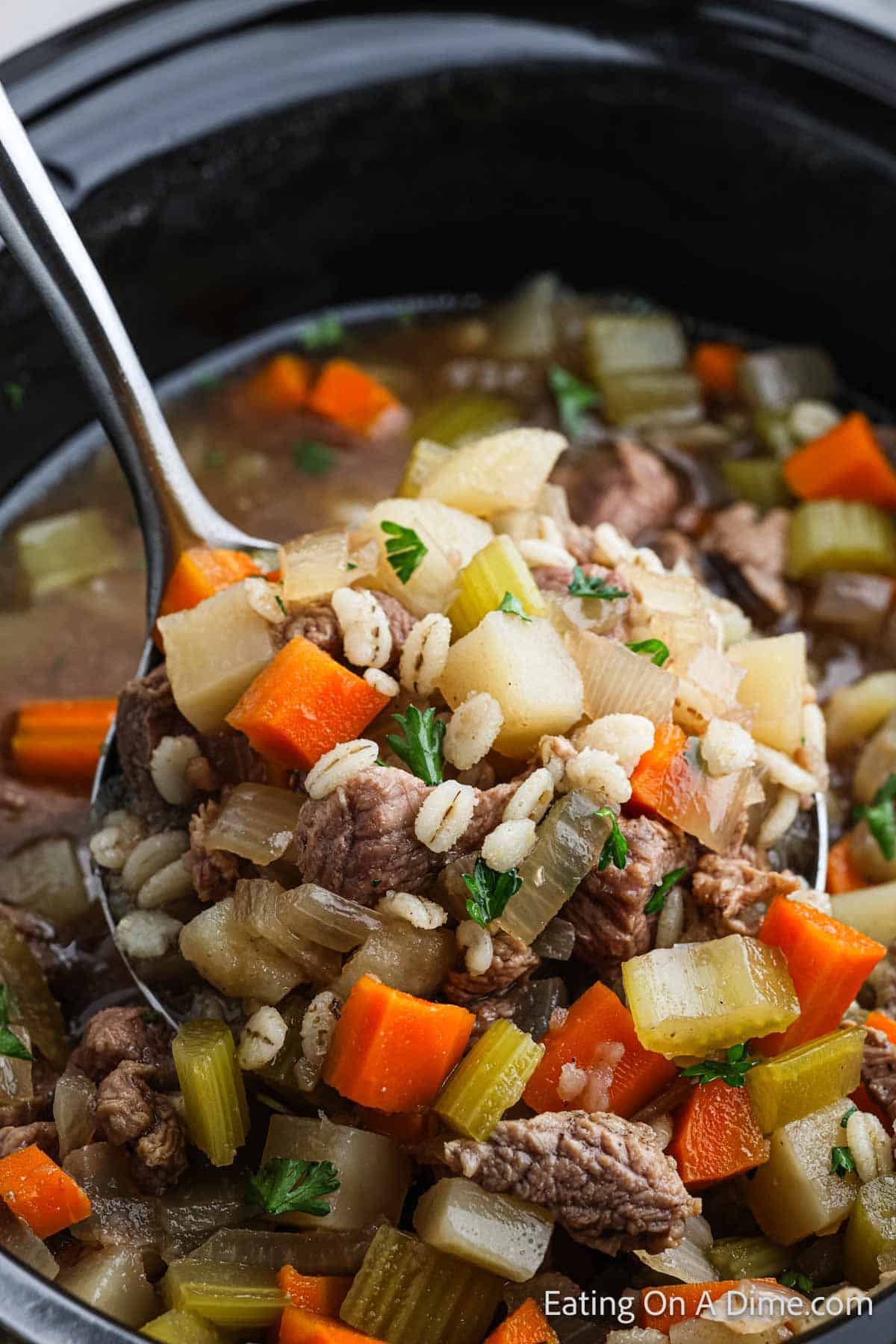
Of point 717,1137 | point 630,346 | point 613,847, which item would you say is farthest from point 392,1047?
point 630,346

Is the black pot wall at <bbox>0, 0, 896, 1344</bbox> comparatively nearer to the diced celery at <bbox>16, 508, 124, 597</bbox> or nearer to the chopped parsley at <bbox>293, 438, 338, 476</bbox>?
the diced celery at <bbox>16, 508, 124, 597</bbox>

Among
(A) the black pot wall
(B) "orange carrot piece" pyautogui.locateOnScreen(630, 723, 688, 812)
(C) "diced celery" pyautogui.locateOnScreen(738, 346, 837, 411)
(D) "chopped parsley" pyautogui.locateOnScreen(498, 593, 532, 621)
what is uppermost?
(A) the black pot wall

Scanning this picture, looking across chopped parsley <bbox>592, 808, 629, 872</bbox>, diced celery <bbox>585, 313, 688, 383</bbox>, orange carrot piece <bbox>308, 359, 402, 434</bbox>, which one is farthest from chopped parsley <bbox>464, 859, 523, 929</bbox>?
diced celery <bbox>585, 313, 688, 383</bbox>

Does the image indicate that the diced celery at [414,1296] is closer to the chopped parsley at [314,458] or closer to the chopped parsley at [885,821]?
the chopped parsley at [885,821]

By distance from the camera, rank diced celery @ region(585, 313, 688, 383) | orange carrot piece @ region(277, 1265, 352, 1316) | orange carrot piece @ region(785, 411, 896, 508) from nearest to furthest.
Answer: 1. orange carrot piece @ region(277, 1265, 352, 1316)
2. orange carrot piece @ region(785, 411, 896, 508)
3. diced celery @ region(585, 313, 688, 383)

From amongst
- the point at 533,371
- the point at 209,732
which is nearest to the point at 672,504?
the point at 533,371

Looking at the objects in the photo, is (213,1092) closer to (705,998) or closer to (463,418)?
(705,998)

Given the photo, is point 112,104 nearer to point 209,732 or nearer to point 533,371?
point 533,371
